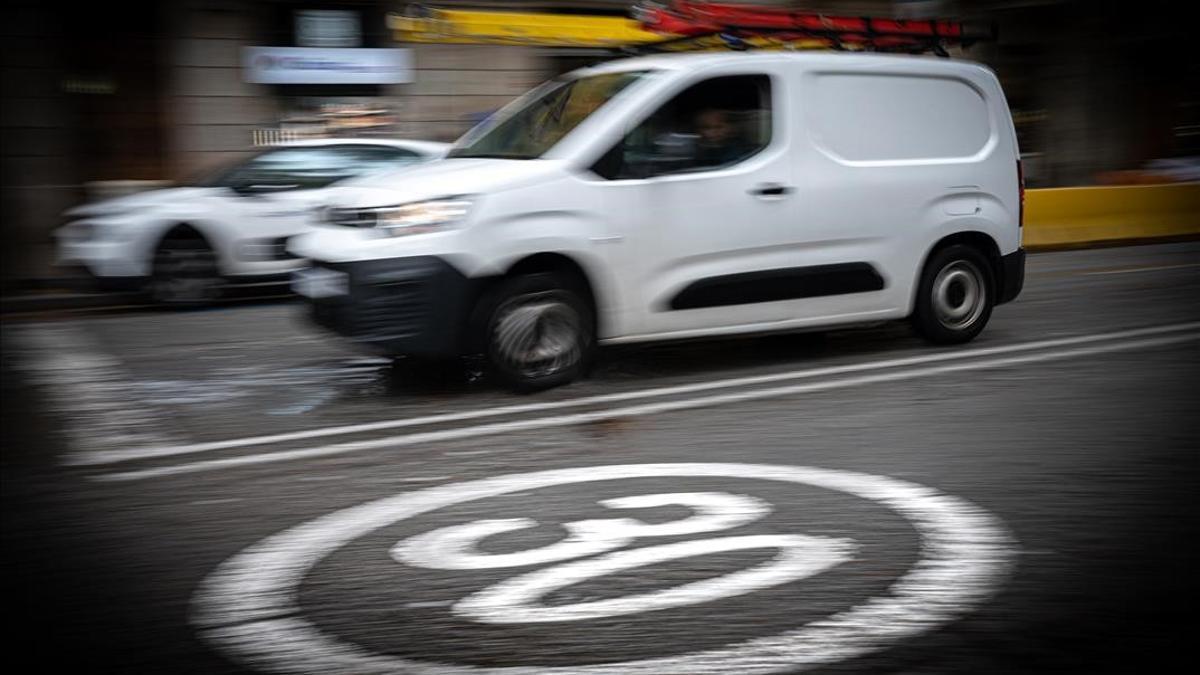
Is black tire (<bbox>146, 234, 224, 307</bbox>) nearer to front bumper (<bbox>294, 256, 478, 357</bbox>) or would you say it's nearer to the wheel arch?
front bumper (<bbox>294, 256, 478, 357</bbox>)

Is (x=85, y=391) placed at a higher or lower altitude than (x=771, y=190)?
lower

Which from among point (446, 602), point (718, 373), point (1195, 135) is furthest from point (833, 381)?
point (1195, 135)

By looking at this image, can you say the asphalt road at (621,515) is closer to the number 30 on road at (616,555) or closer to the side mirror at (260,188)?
the number 30 on road at (616,555)

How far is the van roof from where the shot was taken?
24.5ft

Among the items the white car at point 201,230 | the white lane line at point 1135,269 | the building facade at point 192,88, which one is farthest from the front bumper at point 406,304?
the building facade at point 192,88

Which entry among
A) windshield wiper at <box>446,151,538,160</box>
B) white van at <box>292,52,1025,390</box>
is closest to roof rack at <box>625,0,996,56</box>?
white van at <box>292,52,1025,390</box>

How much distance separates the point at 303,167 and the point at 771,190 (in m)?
6.34

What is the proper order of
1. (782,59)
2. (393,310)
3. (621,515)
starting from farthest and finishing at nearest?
(782,59) < (393,310) < (621,515)

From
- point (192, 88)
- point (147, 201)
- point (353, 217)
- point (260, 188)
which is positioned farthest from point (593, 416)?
point (192, 88)

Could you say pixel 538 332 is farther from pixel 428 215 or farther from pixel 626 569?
pixel 626 569

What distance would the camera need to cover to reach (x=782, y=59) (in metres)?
7.65

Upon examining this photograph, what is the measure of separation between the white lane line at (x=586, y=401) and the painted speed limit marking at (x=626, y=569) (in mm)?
1252

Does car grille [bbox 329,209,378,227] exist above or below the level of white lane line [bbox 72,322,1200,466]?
above

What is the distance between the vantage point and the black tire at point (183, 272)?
1175 cm
